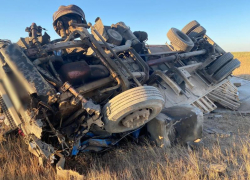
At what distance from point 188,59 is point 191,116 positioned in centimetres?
328

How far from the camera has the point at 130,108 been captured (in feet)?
8.72

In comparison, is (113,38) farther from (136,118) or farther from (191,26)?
(191,26)

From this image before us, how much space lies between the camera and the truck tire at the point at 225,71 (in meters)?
6.03

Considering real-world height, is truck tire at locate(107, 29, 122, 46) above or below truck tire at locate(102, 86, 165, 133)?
above

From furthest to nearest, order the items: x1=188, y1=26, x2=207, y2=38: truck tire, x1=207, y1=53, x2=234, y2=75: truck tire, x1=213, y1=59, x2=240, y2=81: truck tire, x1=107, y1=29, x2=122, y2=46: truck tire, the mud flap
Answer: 1. x1=188, y1=26, x2=207, y2=38: truck tire
2. x1=207, y1=53, x2=234, y2=75: truck tire
3. x1=213, y1=59, x2=240, y2=81: truck tire
4. x1=107, y1=29, x2=122, y2=46: truck tire
5. the mud flap

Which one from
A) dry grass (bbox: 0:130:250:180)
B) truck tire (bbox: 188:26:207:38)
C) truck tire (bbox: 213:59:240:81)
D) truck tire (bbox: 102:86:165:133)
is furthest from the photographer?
truck tire (bbox: 188:26:207:38)

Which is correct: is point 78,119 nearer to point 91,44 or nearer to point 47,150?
point 47,150

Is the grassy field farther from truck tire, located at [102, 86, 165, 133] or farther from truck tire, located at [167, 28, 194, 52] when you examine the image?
truck tire, located at [167, 28, 194, 52]

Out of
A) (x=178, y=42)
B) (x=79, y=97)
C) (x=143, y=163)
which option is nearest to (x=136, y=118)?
(x=143, y=163)

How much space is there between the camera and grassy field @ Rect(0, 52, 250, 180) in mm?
2555

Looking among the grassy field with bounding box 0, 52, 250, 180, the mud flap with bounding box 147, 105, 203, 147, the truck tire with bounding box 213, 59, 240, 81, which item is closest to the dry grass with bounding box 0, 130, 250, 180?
the grassy field with bounding box 0, 52, 250, 180

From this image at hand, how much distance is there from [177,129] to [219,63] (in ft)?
11.8

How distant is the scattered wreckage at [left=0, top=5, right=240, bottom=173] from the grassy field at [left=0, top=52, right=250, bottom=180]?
0.65ft

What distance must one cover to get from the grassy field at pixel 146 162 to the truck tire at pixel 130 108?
50cm
